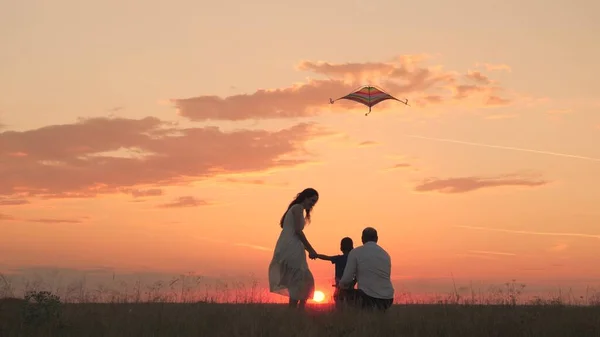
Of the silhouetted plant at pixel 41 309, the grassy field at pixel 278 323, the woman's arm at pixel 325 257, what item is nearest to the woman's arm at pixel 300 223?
the woman's arm at pixel 325 257

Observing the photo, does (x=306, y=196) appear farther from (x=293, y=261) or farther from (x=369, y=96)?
(x=369, y=96)

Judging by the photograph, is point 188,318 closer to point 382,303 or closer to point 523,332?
point 382,303

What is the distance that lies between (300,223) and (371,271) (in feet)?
5.87

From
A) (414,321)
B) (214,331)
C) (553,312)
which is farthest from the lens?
(553,312)

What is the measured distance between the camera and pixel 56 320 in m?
11.4

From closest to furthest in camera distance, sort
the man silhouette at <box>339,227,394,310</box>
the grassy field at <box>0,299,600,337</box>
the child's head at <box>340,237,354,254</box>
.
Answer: the grassy field at <box>0,299,600,337</box>
the man silhouette at <box>339,227,394,310</box>
the child's head at <box>340,237,354,254</box>

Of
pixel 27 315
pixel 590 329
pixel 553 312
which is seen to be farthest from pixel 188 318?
pixel 553 312

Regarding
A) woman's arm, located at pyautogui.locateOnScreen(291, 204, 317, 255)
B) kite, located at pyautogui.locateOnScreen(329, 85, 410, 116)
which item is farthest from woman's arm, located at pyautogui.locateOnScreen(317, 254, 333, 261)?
kite, located at pyautogui.locateOnScreen(329, 85, 410, 116)

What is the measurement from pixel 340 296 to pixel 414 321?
316 cm

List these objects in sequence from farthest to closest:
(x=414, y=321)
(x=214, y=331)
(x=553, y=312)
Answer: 1. (x=553, y=312)
2. (x=414, y=321)
3. (x=214, y=331)

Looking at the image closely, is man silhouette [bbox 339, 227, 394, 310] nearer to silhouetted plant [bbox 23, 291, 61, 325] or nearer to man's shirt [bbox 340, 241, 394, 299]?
man's shirt [bbox 340, 241, 394, 299]

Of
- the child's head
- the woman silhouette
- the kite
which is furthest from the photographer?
the kite

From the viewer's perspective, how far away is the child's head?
49.9ft

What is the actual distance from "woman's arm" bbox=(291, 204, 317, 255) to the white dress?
0.31 feet
